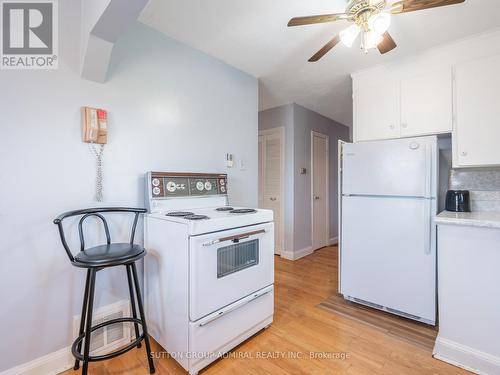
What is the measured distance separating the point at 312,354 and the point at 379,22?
2.11 meters

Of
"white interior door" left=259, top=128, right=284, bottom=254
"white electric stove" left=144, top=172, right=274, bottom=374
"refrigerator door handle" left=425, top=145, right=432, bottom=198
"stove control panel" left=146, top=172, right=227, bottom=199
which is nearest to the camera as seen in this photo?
"white electric stove" left=144, top=172, right=274, bottom=374

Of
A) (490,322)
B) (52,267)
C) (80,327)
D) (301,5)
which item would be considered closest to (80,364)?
(80,327)

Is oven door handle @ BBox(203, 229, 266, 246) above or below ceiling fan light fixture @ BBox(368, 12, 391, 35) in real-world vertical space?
below

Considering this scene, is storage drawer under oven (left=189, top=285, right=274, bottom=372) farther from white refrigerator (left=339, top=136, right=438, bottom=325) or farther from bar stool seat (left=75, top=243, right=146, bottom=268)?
white refrigerator (left=339, top=136, right=438, bottom=325)

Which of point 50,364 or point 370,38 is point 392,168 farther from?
point 50,364

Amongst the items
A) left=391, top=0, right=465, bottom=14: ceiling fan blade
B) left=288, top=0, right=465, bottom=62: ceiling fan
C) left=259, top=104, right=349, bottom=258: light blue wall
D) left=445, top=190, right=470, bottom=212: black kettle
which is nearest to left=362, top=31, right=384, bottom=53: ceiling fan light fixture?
left=288, top=0, right=465, bottom=62: ceiling fan

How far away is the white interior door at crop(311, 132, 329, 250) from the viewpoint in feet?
13.6

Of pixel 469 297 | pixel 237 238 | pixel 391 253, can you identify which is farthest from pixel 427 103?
pixel 237 238

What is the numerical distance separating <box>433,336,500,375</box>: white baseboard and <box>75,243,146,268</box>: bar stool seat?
205 cm

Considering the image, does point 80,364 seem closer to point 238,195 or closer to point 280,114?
point 238,195

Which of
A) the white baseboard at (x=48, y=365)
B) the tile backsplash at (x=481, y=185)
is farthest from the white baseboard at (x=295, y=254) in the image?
the white baseboard at (x=48, y=365)

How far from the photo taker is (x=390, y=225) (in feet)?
6.86

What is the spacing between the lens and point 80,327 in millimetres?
1442

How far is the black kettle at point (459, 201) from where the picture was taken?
6.64 ft
